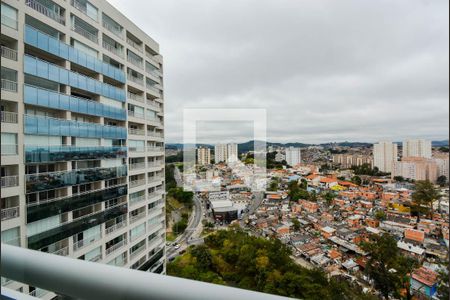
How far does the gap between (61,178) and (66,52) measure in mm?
1753

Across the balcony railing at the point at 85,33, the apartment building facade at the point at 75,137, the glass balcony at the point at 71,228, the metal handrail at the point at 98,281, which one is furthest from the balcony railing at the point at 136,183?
the metal handrail at the point at 98,281

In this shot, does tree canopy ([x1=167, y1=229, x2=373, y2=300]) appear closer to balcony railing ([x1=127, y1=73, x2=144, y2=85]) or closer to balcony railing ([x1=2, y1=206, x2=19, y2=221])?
balcony railing ([x1=2, y1=206, x2=19, y2=221])

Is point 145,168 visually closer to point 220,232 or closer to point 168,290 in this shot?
point 220,232

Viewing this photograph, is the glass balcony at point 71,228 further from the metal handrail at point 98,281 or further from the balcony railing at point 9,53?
the metal handrail at point 98,281

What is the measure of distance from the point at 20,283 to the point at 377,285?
6.66 ft

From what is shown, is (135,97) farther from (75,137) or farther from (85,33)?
(75,137)

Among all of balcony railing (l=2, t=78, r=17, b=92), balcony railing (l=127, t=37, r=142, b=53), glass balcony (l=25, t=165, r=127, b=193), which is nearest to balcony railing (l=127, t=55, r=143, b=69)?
balcony railing (l=127, t=37, r=142, b=53)

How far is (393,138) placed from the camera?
1931 mm

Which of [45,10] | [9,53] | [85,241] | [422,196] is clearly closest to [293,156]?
[422,196]

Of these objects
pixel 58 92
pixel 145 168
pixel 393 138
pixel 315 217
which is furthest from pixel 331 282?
pixel 145 168

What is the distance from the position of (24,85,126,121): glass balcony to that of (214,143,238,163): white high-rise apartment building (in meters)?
1.96

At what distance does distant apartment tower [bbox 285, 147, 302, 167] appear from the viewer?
2571 mm

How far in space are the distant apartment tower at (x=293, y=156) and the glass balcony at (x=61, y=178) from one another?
2572mm

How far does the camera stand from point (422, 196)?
153 cm
